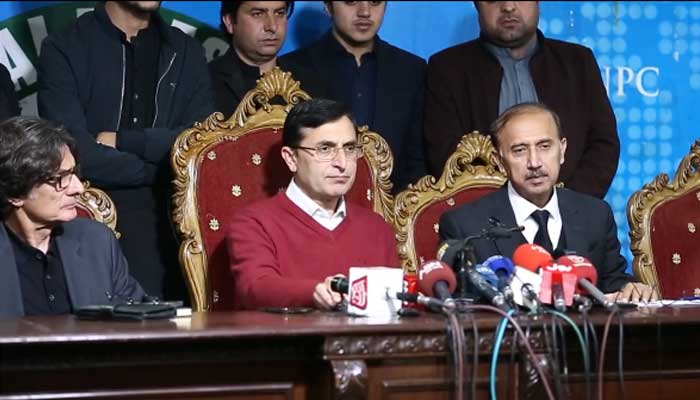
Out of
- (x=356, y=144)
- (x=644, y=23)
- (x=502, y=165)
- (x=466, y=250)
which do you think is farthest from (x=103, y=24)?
(x=644, y=23)

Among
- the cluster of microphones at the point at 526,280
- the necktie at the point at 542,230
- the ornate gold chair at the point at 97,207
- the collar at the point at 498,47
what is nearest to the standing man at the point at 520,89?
the collar at the point at 498,47

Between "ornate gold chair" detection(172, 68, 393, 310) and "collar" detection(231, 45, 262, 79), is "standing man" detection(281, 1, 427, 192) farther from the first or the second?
"ornate gold chair" detection(172, 68, 393, 310)

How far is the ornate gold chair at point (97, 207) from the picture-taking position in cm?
374

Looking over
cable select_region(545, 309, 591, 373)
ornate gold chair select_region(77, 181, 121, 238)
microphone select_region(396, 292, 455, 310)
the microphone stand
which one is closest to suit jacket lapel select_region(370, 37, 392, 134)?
ornate gold chair select_region(77, 181, 121, 238)

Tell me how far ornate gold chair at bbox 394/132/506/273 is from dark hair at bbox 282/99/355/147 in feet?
1.24

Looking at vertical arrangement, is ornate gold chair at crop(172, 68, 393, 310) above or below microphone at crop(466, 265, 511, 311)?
above

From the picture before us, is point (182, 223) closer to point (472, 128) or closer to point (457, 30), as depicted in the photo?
point (472, 128)

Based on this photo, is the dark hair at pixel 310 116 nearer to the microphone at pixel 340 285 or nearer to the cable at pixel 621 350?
the microphone at pixel 340 285

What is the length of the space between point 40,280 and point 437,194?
122cm

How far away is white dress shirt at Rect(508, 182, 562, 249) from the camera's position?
3709 millimetres

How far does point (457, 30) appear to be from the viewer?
4.94m

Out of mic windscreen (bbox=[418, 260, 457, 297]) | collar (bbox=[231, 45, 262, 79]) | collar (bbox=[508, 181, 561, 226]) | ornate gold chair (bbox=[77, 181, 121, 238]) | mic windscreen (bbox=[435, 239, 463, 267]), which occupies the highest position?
collar (bbox=[231, 45, 262, 79])

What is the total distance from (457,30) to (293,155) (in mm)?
1378

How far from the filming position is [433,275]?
9.82 ft
